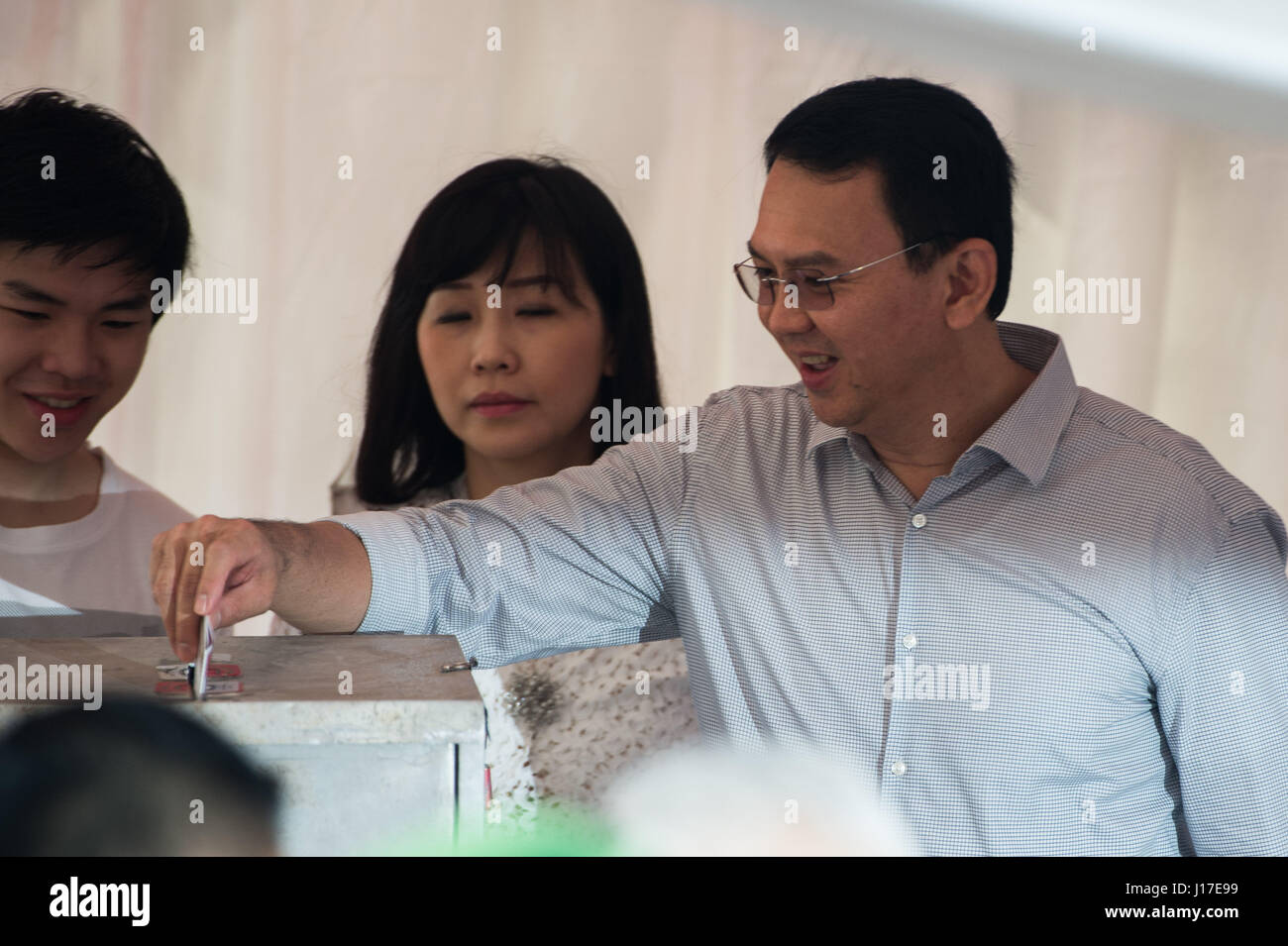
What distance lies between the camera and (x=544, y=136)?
221 centimetres

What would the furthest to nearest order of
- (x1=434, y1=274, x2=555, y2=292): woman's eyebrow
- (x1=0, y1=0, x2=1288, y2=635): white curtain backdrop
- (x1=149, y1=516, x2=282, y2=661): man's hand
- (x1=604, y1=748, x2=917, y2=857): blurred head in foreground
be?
(x1=0, y1=0, x2=1288, y2=635): white curtain backdrop
(x1=434, y1=274, x2=555, y2=292): woman's eyebrow
(x1=604, y1=748, x2=917, y2=857): blurred head in foreground
(x1=149, y1=516, x2=282, y2=661): man's hand

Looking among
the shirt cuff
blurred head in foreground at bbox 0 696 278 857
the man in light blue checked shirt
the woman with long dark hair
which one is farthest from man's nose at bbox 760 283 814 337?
blurred head in foreground at bbox 0 696 278 857

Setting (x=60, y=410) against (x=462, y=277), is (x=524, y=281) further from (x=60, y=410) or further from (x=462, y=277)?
(x=60, y=410)

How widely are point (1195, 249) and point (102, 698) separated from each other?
2.29 m

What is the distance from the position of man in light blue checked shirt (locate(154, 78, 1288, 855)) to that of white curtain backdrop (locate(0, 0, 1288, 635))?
750 millimetres

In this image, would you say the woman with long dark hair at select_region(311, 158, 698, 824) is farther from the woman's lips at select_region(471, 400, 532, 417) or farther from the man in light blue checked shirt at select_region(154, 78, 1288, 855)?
the man in light blue checked shirt at select_region(154, 78, 1288, 855)

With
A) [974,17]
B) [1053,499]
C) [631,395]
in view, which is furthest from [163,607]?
[974,17]

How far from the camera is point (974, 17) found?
2352 millimetres

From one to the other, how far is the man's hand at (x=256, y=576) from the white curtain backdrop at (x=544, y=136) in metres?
0.96

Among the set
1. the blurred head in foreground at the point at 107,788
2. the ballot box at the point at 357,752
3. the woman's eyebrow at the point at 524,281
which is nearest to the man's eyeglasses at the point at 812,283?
the woman's eyebrow at the point at 524,281

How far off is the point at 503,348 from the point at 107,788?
1.37m

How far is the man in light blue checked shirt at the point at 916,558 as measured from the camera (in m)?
1.28

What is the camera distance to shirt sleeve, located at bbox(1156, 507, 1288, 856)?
4.12ft
